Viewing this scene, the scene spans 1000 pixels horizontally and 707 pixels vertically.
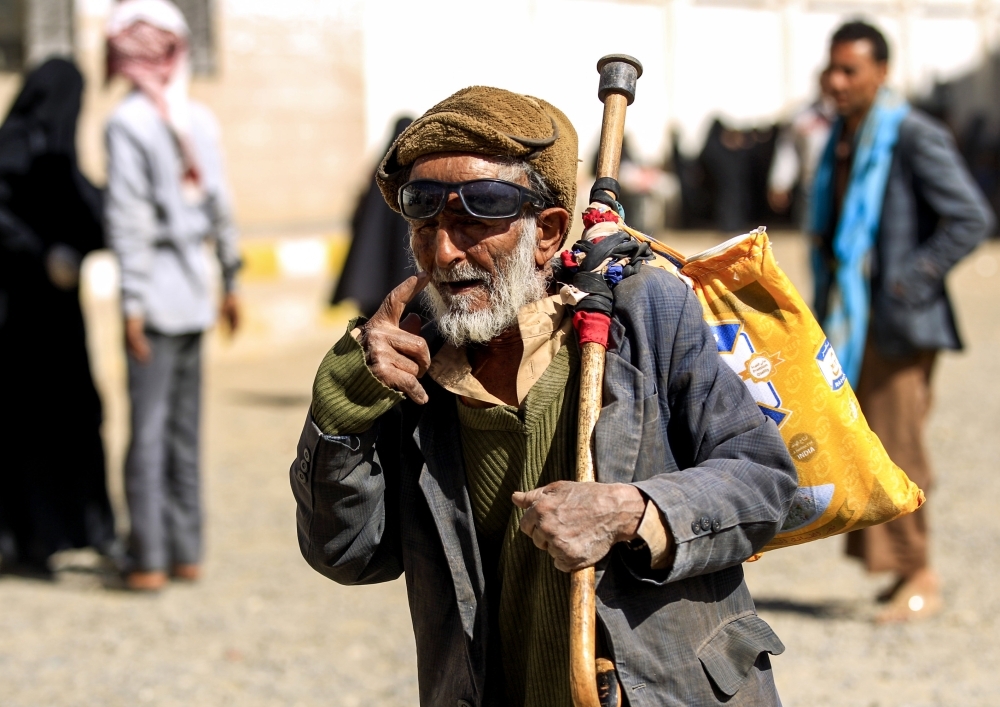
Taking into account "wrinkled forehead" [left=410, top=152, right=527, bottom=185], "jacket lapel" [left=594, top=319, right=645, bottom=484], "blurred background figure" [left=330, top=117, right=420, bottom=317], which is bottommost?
"blurred background figure" [left=330, top=117, right=420, bottom=317]

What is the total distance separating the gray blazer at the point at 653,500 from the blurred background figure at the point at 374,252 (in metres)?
3.71

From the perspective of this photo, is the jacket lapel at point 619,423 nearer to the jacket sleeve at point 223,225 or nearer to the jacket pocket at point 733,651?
the jacket pocket at point 733,651

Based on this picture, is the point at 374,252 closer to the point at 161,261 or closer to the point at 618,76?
the point at 161,261

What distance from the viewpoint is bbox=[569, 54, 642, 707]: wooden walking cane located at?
1.88 meters

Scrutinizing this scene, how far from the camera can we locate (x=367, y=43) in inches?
500

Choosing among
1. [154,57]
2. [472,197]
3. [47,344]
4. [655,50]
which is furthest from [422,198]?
[655,50]

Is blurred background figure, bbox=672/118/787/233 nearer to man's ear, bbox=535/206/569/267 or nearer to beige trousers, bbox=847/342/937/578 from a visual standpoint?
beige trousers, bbox=847/342/937/578

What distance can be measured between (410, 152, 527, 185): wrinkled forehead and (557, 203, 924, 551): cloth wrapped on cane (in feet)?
0.55

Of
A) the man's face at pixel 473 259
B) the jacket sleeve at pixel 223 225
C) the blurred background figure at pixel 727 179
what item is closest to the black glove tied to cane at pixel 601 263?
the man's face at pixel 473 259

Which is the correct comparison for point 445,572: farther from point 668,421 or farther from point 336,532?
point 668,421

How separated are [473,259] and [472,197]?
0.12 m

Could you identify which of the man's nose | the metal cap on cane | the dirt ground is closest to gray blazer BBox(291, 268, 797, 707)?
the man's nose

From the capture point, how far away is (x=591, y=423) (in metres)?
1.97

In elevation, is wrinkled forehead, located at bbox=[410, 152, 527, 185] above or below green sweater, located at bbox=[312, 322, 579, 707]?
above
